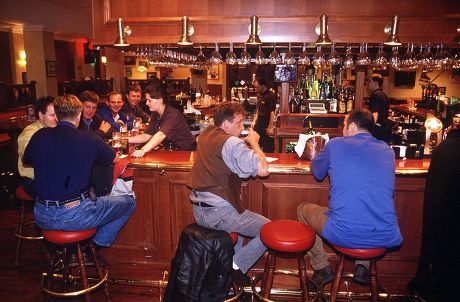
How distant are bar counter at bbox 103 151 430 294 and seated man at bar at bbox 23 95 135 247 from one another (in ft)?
2.12

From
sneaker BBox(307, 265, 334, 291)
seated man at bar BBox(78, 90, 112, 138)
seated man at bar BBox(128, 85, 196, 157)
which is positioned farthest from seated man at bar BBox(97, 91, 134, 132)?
sneaker BBox(307, 265, 334, 291)

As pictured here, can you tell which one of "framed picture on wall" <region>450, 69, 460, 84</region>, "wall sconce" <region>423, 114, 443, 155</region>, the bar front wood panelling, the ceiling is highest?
the ceiling

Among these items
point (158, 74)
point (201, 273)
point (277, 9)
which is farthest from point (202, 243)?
point (158, 74)

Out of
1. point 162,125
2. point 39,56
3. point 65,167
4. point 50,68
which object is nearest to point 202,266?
point 65,167

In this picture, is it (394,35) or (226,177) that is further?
(394,35)

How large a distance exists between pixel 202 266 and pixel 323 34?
7.55 feet

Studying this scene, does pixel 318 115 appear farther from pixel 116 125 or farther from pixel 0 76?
pixel 0 76

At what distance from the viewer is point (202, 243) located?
2742 mm

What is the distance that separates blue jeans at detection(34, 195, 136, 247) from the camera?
2.80 m

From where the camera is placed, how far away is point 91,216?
9.55 feet

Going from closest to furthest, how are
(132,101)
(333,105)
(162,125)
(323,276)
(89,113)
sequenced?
(323,276), (162,125), (89,113), (132,101), (333,105)

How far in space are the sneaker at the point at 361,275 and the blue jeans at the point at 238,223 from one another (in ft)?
2.84

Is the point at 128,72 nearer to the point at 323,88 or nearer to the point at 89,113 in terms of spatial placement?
the point at 323,88

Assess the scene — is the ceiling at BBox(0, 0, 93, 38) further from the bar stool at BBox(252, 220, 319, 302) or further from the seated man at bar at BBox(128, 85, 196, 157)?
the bar stool at BBox(252, 220, 319, 302)
